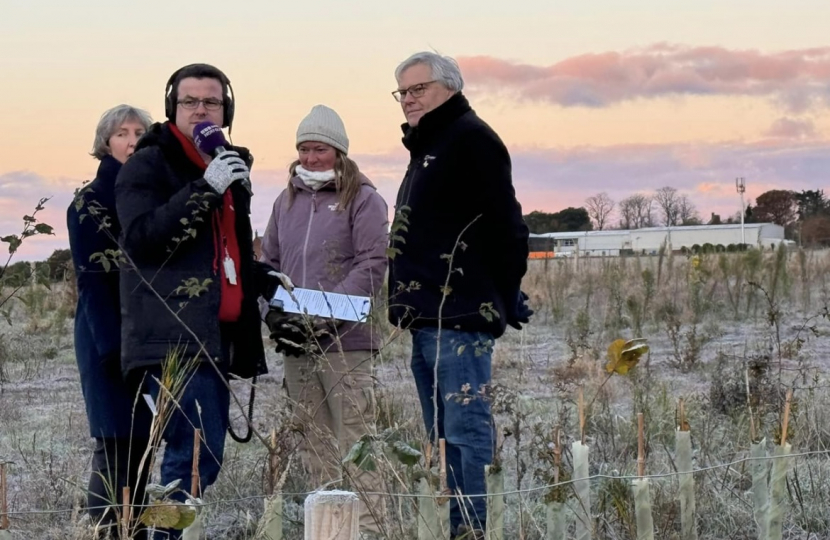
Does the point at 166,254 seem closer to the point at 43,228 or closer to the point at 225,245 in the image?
the point at 225,245

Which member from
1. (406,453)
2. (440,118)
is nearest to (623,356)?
(406,453)

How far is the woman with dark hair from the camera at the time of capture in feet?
10.6

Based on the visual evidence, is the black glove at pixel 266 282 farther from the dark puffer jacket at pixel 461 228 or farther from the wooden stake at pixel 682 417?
the wooden stake at pixel 682 417

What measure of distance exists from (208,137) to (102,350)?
31.5 inches

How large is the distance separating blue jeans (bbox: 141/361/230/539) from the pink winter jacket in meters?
0.71

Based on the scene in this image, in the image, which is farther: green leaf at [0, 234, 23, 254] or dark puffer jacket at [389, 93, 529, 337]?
dark puffer jacket at [389, 93, 529, 337]

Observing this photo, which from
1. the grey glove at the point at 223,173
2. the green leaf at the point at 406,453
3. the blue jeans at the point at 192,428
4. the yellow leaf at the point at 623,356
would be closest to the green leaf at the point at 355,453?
the green leaf at the point at 406,453

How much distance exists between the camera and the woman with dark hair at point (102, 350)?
3.22 m

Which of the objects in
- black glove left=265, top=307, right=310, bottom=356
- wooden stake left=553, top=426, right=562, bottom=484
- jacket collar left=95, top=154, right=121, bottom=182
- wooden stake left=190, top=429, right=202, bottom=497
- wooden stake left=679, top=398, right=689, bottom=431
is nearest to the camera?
wooden stake left=190, top=429, right=202, bottom=497

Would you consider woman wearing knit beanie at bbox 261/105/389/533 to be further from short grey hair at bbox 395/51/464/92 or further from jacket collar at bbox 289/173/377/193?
short grey hair at bbox 395/51/464/92

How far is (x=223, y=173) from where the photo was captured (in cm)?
301

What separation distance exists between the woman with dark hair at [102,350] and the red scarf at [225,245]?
343 mm

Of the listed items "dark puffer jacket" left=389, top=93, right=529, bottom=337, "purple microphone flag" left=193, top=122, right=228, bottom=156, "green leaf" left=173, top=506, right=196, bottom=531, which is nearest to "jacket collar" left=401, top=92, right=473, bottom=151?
"dark puffer jacket" left=389, top=93, right=529, bottom=337

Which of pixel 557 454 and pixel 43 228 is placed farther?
pixel 43 228
